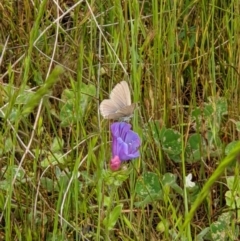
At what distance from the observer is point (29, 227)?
127 cm

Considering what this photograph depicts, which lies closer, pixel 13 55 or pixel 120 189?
pixel 120 189

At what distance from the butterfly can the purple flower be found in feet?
0.21

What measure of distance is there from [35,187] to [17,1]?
786 mm

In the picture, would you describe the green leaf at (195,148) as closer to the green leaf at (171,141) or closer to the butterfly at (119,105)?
the green leaf at (171,141)

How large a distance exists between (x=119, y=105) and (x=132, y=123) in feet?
0.98

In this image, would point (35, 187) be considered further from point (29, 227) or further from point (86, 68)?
point (86, 68)

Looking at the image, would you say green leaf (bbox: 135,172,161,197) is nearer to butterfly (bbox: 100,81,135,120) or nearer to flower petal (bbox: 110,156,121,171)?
butterfly (bbox: 100,81,135,120)

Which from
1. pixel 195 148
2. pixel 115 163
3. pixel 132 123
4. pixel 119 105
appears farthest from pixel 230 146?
pixel 115 163

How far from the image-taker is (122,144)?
97 centimetres

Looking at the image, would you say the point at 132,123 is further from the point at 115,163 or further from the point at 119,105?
the point at 115,163

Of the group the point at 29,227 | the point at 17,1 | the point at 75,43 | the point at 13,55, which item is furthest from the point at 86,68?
the point at 29,227

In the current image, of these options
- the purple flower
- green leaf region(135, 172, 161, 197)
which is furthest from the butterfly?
green leaf region(135, 172, 161, 197)

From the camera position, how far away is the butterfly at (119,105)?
1072 millimetres

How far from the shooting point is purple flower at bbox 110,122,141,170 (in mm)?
963
